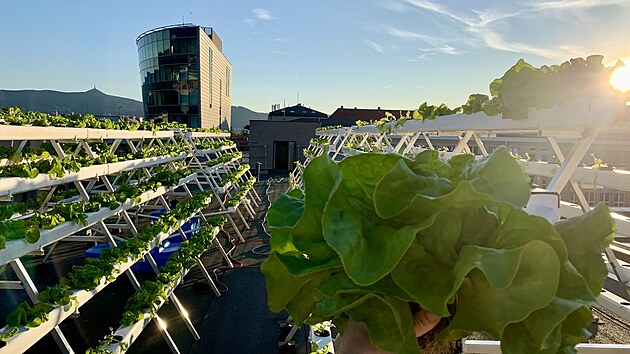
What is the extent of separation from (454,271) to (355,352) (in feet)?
0.71

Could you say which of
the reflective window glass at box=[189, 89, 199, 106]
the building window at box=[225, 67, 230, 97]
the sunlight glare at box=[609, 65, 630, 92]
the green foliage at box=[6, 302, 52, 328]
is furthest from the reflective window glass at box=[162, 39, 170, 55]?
the sunlight glare at box=[609, 65, 630, 92]

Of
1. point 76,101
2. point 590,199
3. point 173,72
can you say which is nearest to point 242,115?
point 76,101

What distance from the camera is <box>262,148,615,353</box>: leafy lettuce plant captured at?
50 cm

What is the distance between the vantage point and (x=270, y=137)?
22406mm

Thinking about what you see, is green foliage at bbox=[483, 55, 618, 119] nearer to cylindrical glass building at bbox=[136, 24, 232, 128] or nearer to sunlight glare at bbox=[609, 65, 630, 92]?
sunlight glare at bbox=[609, 65, 630, 92]

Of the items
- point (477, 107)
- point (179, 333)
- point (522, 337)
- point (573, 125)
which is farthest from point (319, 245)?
point (179, 333)

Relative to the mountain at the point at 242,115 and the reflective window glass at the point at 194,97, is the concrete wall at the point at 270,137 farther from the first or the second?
the mountain at the point at 242,115

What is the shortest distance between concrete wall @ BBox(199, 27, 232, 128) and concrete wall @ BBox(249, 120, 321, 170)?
1282 cm

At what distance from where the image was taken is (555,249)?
525mm

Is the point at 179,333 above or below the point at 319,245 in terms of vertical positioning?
below

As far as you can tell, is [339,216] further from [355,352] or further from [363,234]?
[355,352]

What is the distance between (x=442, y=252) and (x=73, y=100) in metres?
122

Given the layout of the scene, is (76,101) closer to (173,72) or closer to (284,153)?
(173,72)

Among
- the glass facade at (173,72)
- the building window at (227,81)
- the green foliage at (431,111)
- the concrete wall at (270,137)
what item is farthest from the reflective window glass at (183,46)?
the green foliage at (431,111)
